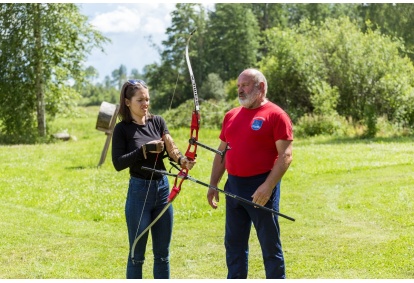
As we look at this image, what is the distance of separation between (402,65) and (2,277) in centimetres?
2300

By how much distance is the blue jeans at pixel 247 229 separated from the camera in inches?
193

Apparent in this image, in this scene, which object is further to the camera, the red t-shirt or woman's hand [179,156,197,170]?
woman's hand [179,156,197,170]

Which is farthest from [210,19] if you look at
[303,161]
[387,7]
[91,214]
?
[91,214]

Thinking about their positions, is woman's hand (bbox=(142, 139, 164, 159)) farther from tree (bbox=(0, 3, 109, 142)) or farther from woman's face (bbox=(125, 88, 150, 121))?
tree (bbox=(0, 3, 109, 142))

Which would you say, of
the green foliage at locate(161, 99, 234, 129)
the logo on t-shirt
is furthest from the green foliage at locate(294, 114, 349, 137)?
the logo on t-shirt

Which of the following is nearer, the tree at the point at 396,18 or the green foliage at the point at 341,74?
the green foliage at the point at 341,74

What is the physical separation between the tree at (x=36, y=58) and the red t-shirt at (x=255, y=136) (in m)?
24.2

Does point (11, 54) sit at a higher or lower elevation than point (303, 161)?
higher

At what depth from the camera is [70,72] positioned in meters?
29.5

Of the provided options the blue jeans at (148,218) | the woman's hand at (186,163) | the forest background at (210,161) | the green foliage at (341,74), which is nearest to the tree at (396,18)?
the forest background at (210,161)

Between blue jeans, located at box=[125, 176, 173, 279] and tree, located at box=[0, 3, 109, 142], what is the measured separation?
79.0ft

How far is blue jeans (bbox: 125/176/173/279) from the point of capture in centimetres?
479

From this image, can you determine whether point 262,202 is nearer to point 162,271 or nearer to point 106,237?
point 162,271

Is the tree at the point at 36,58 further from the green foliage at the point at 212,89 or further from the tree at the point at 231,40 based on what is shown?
the tree at the point at 231,40
